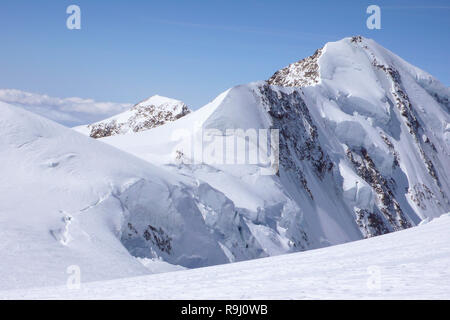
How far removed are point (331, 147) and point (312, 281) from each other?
3501cm

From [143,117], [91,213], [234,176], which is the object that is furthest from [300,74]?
[91,213]

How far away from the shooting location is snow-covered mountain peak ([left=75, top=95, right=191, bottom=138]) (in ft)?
198

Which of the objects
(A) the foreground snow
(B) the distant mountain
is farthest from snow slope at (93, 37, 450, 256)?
(A) the foreground snow

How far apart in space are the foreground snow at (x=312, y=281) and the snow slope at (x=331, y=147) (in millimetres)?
12472

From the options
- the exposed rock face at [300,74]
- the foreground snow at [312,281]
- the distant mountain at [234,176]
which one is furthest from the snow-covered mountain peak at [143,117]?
the foreground snow at [312,281]

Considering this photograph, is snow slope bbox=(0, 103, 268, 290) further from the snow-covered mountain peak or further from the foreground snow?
the snow-covered mountain peak

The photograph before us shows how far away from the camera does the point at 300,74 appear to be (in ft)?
173

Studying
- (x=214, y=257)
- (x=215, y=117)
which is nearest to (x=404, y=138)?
(x=215, y=117)

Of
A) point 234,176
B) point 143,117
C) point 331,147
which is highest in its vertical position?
point 143,117

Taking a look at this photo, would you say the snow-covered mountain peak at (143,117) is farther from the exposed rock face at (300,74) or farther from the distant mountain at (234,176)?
the exposed rock face at (300,74)

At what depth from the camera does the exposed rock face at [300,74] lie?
167 feet

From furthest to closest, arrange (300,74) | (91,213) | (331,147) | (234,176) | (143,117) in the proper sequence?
1. (143,117)
2. (300,74)
3. (331,147)
4. (234,176)
5. (91,213)

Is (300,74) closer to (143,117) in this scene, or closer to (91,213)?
(143,117)

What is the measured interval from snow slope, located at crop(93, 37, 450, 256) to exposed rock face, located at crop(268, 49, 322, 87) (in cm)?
16
